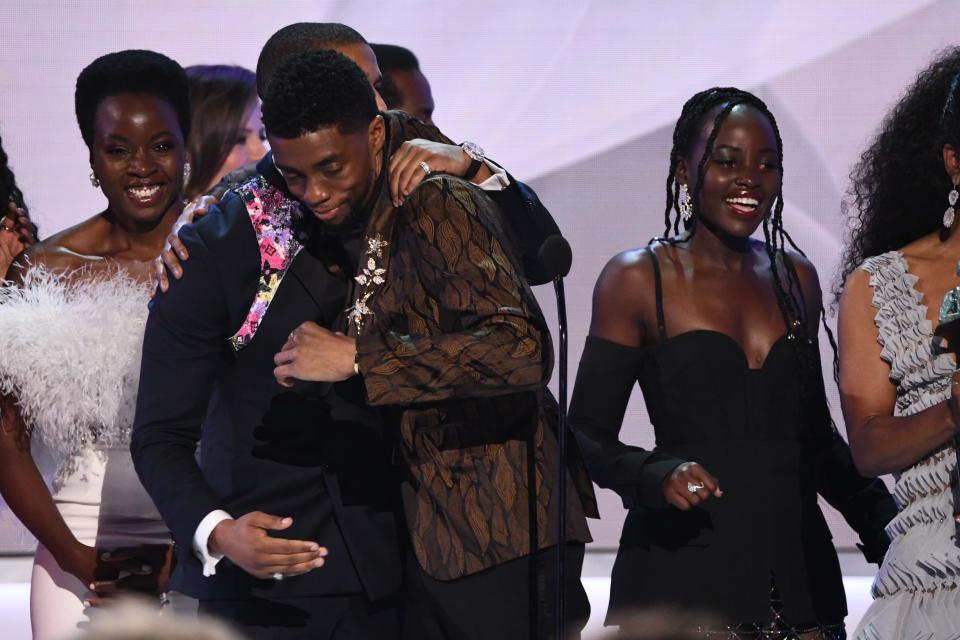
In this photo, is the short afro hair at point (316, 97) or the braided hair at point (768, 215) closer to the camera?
the short afro hair at point (316, 97)

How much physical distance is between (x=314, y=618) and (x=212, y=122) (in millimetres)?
1894

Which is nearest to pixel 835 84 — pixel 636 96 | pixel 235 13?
pixel 636 96

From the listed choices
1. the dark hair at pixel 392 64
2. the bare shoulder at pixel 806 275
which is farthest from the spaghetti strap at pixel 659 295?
the dark hair at pixel 392 64

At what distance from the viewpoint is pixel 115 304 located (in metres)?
3.02

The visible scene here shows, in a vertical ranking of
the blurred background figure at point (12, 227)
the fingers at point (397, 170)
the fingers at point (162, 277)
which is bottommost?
the fingers at point (162, 277)

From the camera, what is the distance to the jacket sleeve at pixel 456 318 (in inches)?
85.0

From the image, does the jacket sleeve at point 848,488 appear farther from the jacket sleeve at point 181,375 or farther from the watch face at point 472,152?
the jacket sleeve at point 181,375

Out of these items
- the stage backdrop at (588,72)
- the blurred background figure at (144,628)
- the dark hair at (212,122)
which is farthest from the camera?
the stage backdrop at (588,72)

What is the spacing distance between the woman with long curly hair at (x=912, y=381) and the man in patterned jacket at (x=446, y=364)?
1.85 ft

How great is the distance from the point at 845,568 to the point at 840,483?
243 centimetres

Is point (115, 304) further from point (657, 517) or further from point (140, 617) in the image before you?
point (140, 617)

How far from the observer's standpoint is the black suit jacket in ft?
7.88

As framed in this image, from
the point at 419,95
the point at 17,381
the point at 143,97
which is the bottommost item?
the point at 17,381

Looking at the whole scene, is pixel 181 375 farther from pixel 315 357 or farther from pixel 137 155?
pixel 137 155
